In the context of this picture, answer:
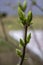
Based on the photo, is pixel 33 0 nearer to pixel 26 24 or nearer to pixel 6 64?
pixel 26 24

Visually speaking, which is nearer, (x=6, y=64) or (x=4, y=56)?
(x=6, y=64)

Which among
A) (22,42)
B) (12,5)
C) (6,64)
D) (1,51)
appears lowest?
(1,51)

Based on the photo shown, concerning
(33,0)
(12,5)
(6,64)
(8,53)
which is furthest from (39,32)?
A: (33,0)

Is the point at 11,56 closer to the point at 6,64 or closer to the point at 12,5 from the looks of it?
the point at 6,64

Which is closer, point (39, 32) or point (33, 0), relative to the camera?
point (33, 0)

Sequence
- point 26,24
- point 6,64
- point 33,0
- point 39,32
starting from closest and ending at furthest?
point 26,24
point 33,0
point 6,64
point 39,32

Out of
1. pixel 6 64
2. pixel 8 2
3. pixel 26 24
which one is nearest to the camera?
pixel 26 24

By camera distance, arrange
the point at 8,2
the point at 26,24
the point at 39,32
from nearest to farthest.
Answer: the point at 26,24 < the point at 8,2 < the point at 39,32

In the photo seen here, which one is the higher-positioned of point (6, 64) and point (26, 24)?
point (26, 24)

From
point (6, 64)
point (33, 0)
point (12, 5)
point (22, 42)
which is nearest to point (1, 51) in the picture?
point (6, 64)
